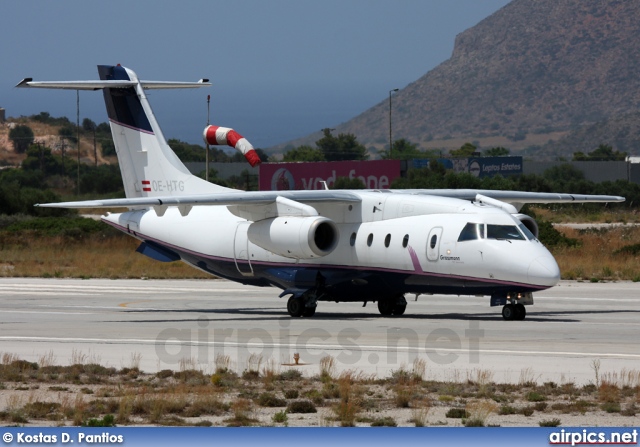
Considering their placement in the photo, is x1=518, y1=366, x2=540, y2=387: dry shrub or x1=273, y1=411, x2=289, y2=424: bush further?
x1=518, y1=366, x2=540, y2=387: dry shrub

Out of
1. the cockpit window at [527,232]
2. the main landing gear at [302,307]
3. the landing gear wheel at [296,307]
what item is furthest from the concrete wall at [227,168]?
the cockpit window at [527,232]

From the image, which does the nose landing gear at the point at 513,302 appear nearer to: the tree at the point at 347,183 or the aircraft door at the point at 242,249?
the aircraft door at the point at 242,249

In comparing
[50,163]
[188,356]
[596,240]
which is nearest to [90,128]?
[50,163]

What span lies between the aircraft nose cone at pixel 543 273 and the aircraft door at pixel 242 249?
7675 millimetres

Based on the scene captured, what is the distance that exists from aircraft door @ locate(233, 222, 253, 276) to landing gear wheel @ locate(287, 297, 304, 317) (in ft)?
5.50

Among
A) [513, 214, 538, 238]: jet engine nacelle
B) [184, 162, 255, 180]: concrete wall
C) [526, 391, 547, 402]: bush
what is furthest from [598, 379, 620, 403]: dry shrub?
[184, 162, 255, 180]: concrete wall

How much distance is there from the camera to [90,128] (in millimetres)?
129500

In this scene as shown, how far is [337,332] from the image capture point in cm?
2378

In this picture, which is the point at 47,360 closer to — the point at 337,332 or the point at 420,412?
the point at 337,332

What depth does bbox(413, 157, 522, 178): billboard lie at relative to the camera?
89.9m

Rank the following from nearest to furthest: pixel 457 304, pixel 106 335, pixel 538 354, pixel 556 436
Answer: pixel 556 436 < pixel 538 354 < pixel 106 335 < pixel 457 304

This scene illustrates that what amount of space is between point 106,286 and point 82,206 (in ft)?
40.6

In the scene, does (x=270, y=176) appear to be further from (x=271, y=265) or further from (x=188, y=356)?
(x=188, y=356)

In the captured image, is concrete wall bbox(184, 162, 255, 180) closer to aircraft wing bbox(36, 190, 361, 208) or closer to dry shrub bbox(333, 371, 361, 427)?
aircraft wing bbox(36, 190, 361, 208)
